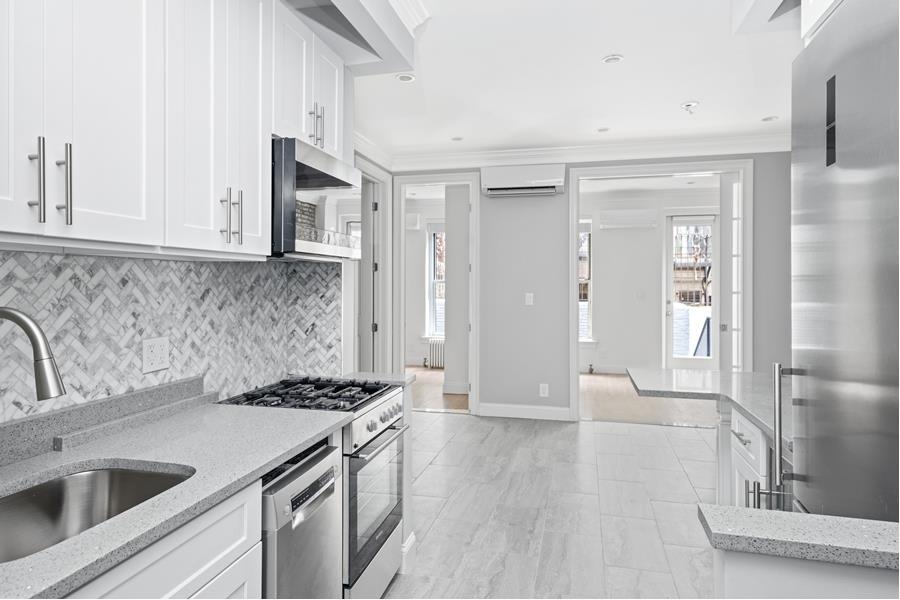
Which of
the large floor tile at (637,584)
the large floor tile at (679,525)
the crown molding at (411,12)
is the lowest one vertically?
the large floor tile at (637,584)

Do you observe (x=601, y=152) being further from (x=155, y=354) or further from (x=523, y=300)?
(x=155, y=354)

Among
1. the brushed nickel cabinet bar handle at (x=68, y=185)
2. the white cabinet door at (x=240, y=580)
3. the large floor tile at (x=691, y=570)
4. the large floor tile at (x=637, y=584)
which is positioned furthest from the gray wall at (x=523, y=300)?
the brushed nickel cabinet bar handle at (x=68, y=185)

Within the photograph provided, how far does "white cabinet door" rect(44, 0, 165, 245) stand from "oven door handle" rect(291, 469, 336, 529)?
794 mm

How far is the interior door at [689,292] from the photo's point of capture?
7531 mm

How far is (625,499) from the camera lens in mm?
3293

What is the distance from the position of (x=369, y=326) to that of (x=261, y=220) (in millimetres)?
3517

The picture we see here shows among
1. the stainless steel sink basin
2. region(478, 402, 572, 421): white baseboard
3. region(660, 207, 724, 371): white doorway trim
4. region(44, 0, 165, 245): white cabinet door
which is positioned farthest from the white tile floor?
region(660, 207, 724, 371): white doorway trim

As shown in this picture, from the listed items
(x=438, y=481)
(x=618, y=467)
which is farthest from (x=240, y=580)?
(x=618, y=467)

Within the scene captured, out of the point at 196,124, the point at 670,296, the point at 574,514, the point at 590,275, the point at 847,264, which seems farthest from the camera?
the point at 590,275

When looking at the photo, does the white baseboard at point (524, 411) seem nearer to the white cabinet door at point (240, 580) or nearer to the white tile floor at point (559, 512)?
the white tile floor at point (559, 512)

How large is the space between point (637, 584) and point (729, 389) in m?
0.92

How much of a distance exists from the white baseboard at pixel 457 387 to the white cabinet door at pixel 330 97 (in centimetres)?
437

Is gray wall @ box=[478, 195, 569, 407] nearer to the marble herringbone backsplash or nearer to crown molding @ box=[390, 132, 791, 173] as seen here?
crown molding @ box=[390, 132, 791, 173]

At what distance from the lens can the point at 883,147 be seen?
847 millimetres
